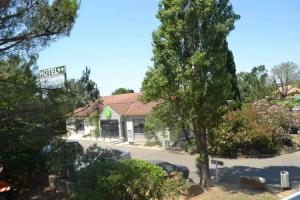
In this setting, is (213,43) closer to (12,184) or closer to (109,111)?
(12,184)

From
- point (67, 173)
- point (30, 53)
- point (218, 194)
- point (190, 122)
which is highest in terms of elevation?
point (30, 53)

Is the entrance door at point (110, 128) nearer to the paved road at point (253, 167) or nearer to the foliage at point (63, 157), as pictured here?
the paved road at point (253, 167)

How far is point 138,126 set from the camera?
42219 mm

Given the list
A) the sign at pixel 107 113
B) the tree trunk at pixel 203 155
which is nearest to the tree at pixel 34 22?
the tree trunk at pixel 203 155

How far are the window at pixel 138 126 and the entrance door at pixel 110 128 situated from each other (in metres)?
3.16

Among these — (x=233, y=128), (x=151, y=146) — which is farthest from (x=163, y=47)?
(x=151, y=146)

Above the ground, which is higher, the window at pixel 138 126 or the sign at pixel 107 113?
the sign at pixel 107 113

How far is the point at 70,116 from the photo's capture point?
14.5 m

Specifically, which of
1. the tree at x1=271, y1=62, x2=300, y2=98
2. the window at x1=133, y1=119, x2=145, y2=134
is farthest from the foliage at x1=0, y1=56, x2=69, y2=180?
the tree at x1=271, y1=62, x2=300, y2=98

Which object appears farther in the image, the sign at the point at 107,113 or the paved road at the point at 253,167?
the sign at the point at 107,113

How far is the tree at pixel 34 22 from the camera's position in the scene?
1289 cm

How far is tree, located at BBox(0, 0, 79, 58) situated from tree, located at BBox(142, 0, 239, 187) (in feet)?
14.9

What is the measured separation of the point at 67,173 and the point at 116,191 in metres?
5.23

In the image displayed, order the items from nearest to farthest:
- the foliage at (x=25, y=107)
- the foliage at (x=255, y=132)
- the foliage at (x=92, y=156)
Answer: the foliage at (x=25, y=107) < the foliage at (x=92, y=156) < the foliage at (x=255, y=132)
